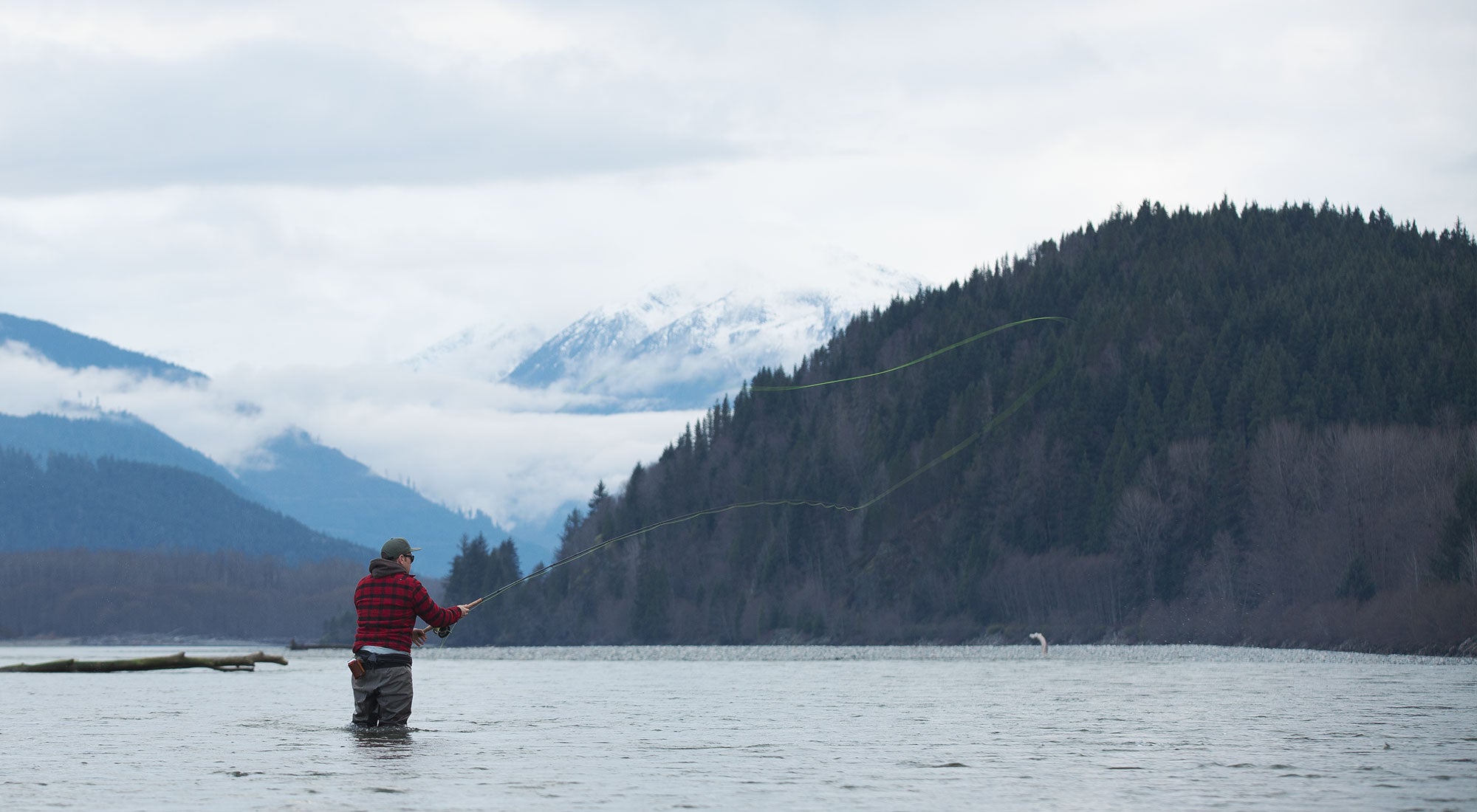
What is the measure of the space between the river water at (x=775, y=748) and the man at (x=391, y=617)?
0.89 m

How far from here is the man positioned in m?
20.9

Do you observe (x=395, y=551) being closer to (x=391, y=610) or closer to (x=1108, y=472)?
(x=391, y=610)

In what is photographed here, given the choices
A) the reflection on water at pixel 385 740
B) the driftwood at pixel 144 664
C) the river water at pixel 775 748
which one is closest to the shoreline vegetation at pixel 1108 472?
the driftwood at pixel 144 664

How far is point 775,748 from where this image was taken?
2136cm

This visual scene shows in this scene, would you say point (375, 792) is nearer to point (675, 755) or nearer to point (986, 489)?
point (675, 755)

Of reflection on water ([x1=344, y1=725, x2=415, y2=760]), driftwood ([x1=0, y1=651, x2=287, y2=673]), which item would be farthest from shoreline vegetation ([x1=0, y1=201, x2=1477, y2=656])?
reflection on water ([x1=344, y1=725, x2=415, y2=760])

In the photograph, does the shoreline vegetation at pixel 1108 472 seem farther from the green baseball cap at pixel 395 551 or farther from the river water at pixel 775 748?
the green baseball cap at pixel 395 551

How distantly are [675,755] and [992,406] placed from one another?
12464 cm

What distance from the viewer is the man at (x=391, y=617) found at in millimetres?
20891

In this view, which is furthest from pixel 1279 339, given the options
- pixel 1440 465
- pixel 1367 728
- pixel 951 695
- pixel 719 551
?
pixel 1367 728

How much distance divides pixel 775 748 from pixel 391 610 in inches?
191

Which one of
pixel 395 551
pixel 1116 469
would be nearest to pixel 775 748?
pixel 395 551

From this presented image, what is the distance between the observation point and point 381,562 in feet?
69.8

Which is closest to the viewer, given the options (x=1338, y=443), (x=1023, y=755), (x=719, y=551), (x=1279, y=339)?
(x=1023, y=755)
